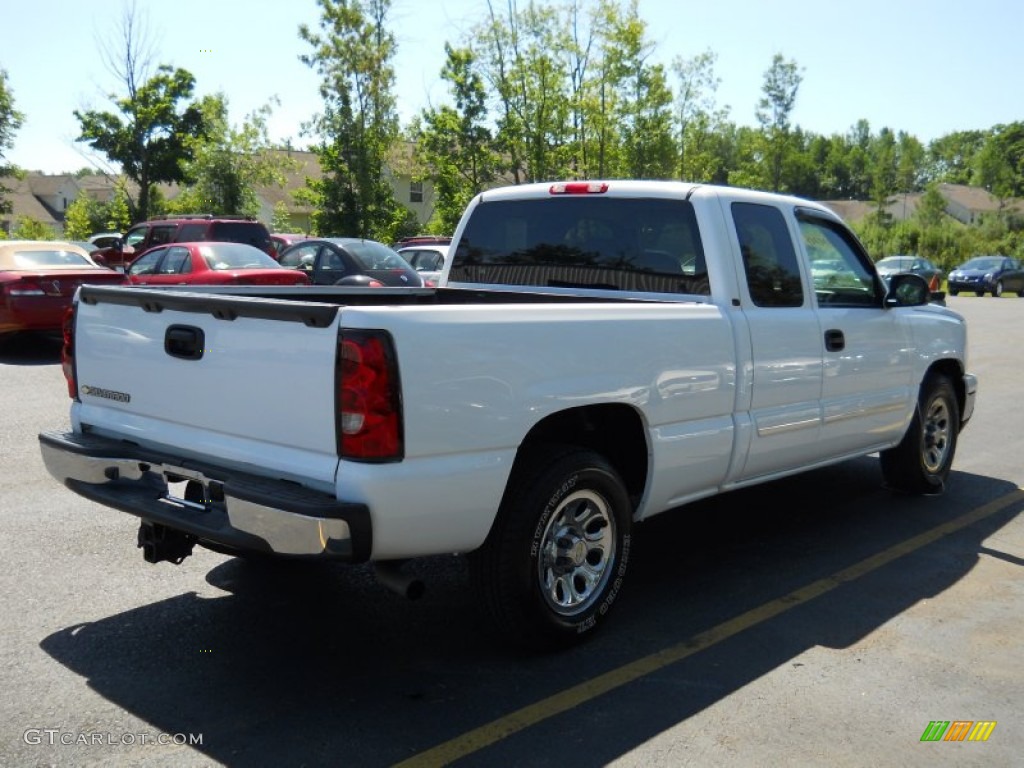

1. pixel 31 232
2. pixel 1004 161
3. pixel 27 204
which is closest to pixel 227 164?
pixel 31 232

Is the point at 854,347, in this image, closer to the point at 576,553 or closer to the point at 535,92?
the point at 576,553

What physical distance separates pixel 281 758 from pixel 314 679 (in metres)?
0.62

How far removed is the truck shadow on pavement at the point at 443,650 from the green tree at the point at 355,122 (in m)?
29.2

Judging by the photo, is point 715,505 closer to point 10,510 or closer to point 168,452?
point 168,452

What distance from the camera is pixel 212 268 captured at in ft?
44.5

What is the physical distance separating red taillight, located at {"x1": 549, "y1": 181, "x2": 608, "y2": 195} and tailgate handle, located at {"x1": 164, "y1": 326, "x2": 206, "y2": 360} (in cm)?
231

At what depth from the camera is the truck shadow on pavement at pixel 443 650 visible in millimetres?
3461

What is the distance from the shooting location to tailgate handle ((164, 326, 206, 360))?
385cm

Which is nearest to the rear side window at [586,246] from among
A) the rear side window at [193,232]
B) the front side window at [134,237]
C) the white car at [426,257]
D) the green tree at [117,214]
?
the rear side window at [193,232]

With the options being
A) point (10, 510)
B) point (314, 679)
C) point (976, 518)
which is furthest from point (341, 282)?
point (314, 679)

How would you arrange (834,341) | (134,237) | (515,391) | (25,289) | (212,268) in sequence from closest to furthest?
(515,391) → (834,341) → (25,289) → (212,268) → (134,237)

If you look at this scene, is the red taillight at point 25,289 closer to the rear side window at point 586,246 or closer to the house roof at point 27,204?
the rear side window at point 586,246

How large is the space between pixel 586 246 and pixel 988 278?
36047 mm

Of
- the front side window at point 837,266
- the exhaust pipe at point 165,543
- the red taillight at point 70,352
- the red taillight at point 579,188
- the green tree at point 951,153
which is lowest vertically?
the exhaust pipe at point 165,543
